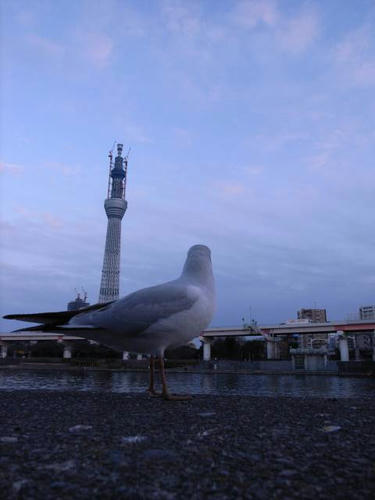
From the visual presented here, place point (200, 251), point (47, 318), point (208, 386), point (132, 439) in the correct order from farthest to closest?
point (208, 386), point (200, 251), point (47, 318), point (132, 439)

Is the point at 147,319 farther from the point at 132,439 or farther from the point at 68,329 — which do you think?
the point at 132,439

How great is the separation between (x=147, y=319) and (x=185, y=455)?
3744 mm

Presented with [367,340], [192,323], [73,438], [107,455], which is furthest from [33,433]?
[367,340]

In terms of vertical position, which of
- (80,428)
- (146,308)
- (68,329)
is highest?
(146,308)

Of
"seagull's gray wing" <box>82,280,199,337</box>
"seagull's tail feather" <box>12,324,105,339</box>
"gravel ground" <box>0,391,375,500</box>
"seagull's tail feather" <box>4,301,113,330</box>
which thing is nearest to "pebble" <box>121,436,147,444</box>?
"gravel ground" <box>0,391,375,500</box>

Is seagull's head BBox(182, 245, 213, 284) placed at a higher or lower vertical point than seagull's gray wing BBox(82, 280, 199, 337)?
higher

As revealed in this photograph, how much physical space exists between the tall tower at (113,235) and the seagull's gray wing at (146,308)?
148 m

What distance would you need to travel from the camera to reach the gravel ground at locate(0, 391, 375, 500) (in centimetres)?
258

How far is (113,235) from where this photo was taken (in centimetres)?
16888

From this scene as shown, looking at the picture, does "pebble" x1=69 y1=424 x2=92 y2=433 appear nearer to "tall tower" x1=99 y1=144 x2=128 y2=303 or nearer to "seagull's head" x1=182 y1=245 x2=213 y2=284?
"seagull's head" x1=182 y1=245 x2=213 y2=284

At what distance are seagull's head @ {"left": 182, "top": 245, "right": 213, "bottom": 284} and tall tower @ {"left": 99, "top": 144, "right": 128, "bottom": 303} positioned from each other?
147 metres

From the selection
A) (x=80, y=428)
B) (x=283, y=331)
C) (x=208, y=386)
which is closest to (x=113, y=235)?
(x=283, y=331)

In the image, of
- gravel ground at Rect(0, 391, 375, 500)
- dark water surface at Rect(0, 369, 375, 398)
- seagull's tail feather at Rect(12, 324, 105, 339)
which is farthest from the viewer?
dark water surface at Rect(0, 369, 375, 398)

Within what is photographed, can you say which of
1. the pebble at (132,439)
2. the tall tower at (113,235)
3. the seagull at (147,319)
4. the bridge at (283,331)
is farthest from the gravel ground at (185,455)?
the tall tower at (113,235)
